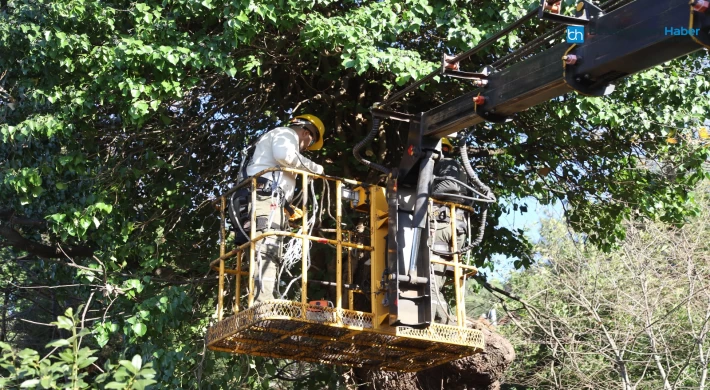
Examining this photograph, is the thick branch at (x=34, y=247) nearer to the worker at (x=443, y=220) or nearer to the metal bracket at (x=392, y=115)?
the metal bracket at (x=392, y=115)

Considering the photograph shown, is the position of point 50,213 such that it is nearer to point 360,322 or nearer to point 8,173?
point 8,173

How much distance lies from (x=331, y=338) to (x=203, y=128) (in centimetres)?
469

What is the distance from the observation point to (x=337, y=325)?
782 centimetres

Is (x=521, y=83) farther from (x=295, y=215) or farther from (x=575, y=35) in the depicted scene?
(x=295, y=215)

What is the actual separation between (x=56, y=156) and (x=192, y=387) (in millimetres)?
2924

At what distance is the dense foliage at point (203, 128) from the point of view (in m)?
9.68

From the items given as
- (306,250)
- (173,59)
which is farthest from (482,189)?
(173,59)

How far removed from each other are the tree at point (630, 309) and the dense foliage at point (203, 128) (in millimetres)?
2038

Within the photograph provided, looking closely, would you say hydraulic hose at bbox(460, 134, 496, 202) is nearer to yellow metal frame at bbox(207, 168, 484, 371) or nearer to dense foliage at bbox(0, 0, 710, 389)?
yellow metal frame at bbox(207, 168, 484, 371)

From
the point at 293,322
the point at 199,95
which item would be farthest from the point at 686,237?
the point at 293,322

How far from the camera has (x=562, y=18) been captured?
6457 millimetres

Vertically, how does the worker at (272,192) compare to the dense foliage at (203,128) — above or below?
below

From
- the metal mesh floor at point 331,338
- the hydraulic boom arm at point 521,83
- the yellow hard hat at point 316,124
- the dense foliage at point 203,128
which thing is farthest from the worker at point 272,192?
the dense foliage at point 203,128

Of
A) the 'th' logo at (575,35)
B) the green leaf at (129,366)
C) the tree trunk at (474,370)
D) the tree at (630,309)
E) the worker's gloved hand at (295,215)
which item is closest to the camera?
the green leaf at (129,366)
